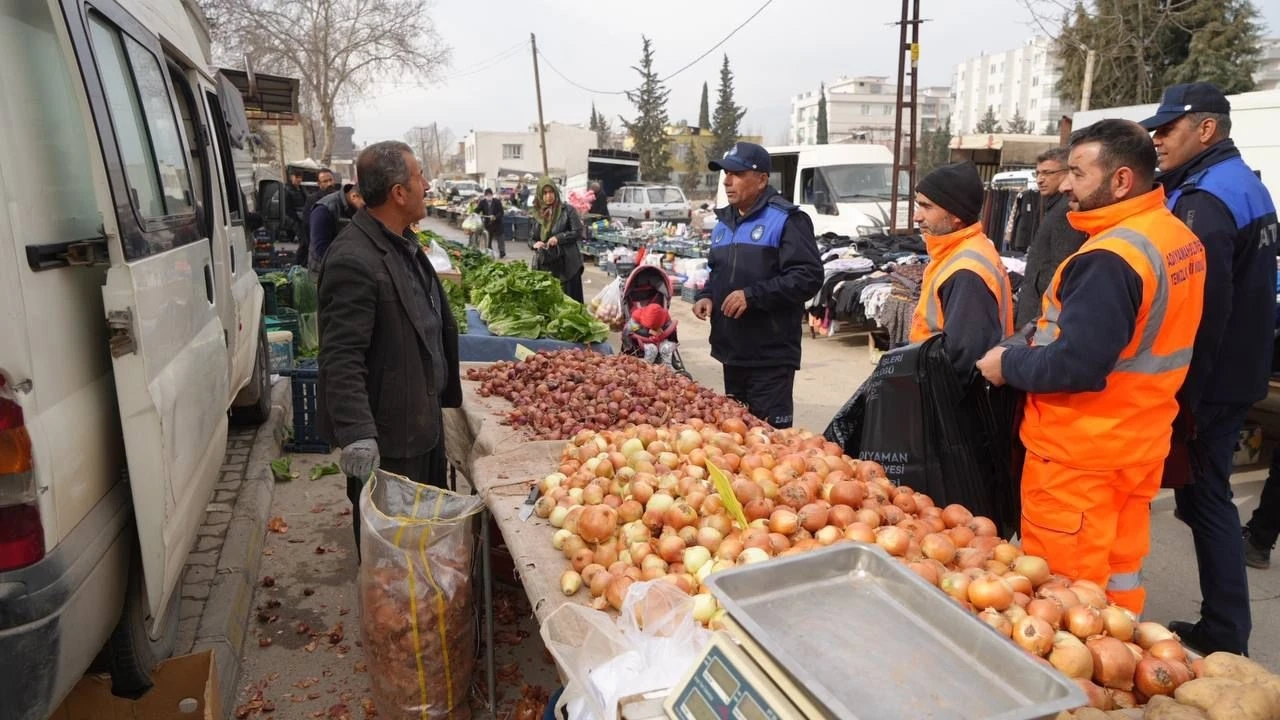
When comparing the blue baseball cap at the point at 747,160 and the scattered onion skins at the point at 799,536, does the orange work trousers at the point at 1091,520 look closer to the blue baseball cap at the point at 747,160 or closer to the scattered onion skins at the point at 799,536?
the scattered onion skins at the point at 799,536

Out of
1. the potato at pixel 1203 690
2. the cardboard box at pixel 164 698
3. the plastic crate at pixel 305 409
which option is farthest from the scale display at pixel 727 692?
the plastic crate at pixel 305 409

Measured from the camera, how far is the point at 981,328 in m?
2.88

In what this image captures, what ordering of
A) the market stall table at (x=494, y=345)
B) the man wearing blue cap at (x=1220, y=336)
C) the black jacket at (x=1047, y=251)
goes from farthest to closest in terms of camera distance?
1. the market stall table at (x=494, y=345)
2. the black jacket at (x=1047, y=251)
3. the man wearing blue cap at (x=1220, y=336)

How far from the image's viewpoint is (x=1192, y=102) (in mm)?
3521

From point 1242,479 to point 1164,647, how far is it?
5.03m

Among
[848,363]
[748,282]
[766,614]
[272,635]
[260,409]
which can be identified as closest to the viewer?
[766,614]

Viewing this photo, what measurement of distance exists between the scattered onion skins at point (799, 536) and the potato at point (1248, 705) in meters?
0.15

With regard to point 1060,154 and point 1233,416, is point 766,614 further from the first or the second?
point 1060,154

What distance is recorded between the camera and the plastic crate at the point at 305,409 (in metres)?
6.04

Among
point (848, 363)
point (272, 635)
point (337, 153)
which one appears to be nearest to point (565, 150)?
point (337, 153)

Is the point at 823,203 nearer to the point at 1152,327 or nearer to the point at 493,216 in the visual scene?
the point at 493,216

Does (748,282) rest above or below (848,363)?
above

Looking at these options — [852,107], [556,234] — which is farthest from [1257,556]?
[852,107]

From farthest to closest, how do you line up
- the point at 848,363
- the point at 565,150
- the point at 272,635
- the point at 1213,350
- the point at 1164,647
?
the point at 565,150 < the point at 848,363 < the point at 272,635 < the point at 1213,350 < the point at 1164,647
